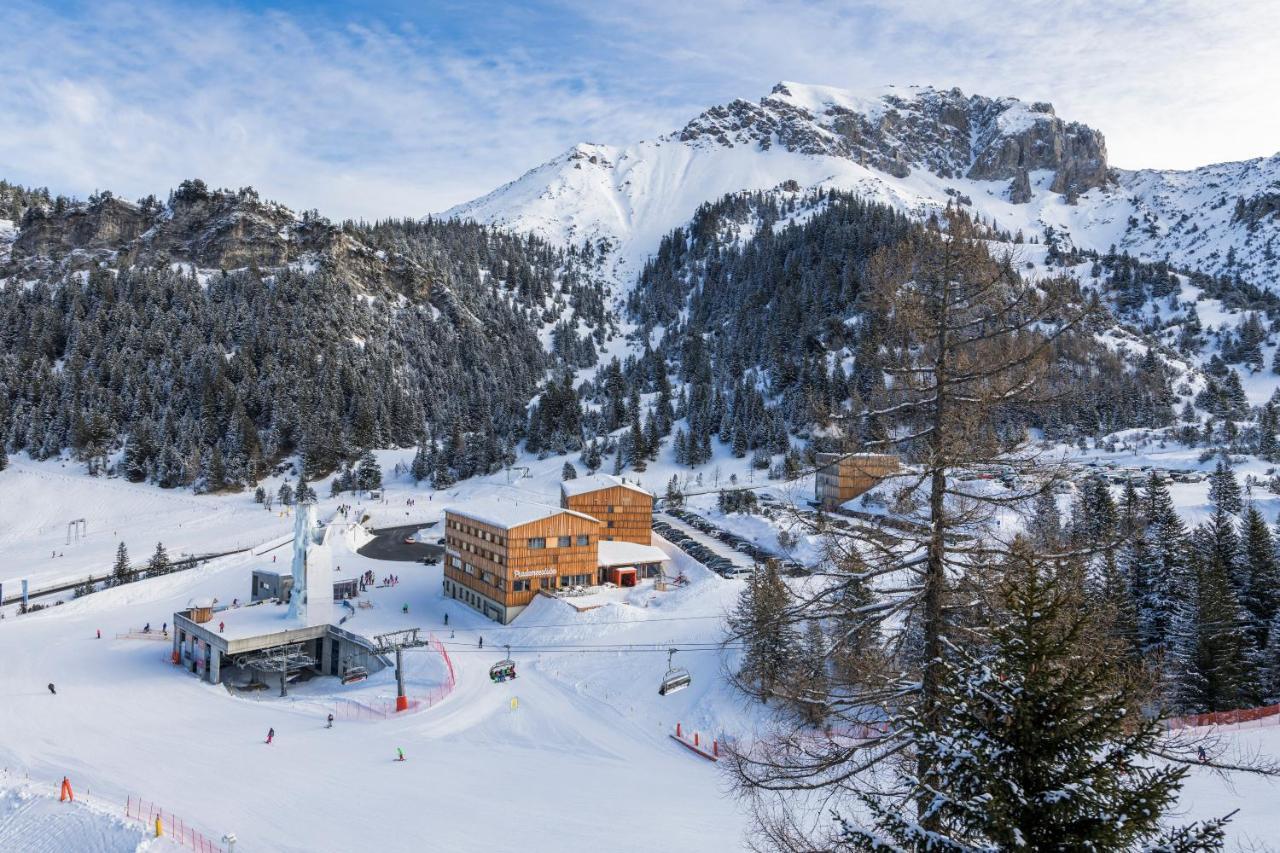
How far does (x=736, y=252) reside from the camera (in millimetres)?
182625

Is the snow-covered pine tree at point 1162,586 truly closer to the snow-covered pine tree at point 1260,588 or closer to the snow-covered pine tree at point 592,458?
the snow-covered pine tree at point 1260,588

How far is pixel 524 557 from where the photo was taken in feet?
139

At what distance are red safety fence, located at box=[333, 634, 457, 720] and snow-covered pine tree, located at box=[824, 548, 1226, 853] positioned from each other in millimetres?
27991

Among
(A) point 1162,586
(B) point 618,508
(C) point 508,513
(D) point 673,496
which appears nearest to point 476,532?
(C) point 508,513

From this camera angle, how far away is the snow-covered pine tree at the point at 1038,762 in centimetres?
470

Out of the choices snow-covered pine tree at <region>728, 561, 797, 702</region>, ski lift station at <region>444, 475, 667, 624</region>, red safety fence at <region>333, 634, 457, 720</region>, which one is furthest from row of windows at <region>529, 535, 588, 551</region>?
snow-covered pine tree at <region>728, 561, 797, 702</region>

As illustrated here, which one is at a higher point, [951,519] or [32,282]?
[32,282]

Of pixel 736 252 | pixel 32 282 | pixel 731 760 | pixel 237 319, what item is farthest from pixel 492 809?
pixel 736 252

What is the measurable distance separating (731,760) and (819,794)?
41.2 ft

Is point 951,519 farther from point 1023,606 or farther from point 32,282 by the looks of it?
point 32,282

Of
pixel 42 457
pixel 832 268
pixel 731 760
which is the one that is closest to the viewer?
pixel 731 760

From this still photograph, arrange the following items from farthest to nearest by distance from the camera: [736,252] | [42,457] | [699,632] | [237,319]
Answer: [736,252], [237,319], [42,457], [699,632]

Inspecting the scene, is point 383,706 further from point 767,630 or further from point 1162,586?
point 1162,586

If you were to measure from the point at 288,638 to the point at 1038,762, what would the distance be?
4107 centimetres
